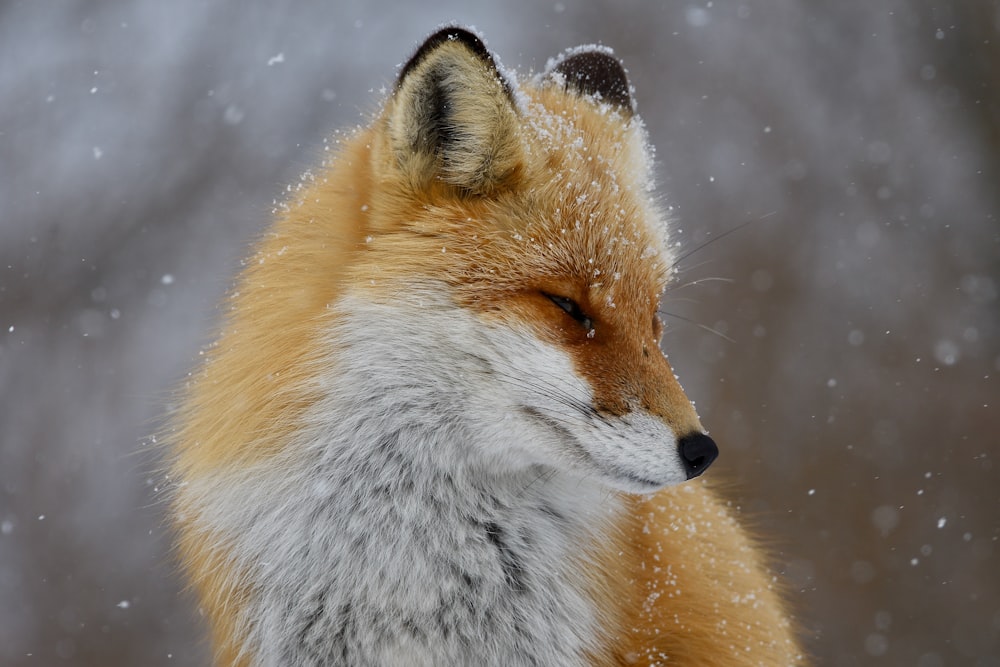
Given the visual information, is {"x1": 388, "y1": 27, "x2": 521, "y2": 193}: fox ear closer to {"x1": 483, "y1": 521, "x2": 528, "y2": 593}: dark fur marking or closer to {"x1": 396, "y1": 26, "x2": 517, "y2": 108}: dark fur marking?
{"x1": 396, "y1": 26, "x2": 517, "y2": 108}: dark fur marking

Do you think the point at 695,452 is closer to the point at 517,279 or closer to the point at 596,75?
the point at 517,279

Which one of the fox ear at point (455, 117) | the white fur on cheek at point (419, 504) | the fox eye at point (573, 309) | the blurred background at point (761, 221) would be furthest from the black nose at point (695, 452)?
the blurred background at point (761, 221)

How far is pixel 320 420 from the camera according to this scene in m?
1.77

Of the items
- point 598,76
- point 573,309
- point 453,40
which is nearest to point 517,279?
point 573,309

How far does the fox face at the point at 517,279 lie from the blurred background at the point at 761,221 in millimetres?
2709

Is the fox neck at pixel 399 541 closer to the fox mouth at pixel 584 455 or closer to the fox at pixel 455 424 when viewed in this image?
the fox at pixel 455 424

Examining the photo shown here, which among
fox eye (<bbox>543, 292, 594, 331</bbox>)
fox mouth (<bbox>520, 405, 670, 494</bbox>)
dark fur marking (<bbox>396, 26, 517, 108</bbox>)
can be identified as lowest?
fox mouth (<bbox>520, 405, 670, 494</bbox>)

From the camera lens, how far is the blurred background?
4.47m

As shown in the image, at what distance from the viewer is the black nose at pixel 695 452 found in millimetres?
1602

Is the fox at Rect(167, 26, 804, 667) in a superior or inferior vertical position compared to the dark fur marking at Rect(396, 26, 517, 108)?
inferior

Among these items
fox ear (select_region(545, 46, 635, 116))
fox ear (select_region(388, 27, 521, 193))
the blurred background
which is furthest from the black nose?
the blurred background

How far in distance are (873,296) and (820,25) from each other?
72.3 inches

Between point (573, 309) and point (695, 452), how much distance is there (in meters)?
0.40

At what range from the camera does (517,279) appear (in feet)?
5.65
